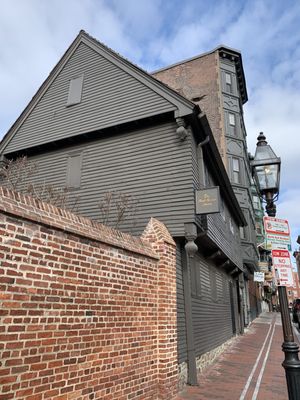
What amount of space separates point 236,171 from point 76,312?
1802 cm

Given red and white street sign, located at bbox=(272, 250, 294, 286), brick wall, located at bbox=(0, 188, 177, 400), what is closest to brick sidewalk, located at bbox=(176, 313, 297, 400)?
brick wall, located at bbox=(0, 188, 177, 400)

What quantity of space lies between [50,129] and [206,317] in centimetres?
847

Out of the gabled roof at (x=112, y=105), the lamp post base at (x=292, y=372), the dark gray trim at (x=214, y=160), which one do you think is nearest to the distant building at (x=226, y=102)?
the dark gray trim at (x=214, y=160)

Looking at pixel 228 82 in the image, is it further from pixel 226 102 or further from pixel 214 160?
pixel 214 160

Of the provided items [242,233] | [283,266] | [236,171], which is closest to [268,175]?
[283,266]

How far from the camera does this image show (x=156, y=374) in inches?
242

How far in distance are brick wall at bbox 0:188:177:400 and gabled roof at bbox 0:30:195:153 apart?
187 inches

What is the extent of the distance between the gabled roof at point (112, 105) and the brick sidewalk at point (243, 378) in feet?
22.8

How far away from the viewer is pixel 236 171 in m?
20.8

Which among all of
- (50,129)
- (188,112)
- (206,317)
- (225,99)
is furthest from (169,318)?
(225,99)

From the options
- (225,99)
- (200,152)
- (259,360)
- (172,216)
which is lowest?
(259,360)

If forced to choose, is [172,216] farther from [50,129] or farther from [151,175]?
[50,129]

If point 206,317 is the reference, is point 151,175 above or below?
above

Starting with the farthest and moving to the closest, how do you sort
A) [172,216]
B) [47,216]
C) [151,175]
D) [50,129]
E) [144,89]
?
[50,129]
[144,89]
[151,175]
[172,216]
[47,216]
